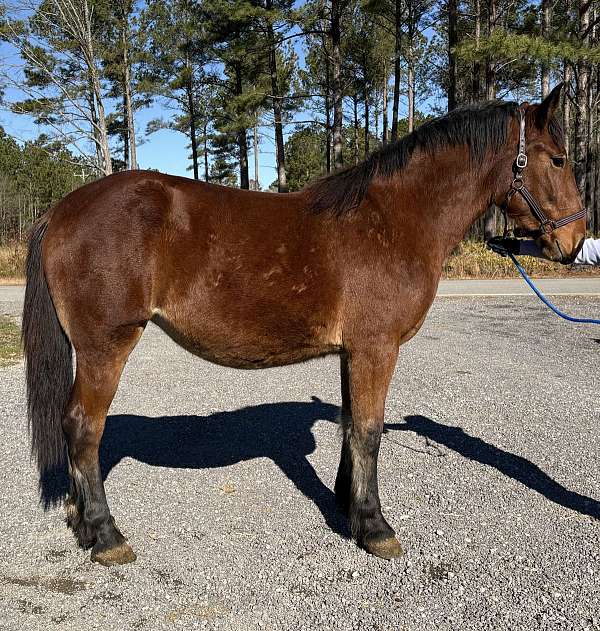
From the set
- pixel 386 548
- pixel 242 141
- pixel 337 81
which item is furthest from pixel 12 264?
pixel 386 548

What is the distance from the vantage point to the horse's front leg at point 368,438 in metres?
3.02

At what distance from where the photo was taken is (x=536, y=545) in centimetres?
309

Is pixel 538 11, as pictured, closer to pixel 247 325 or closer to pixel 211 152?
pixel 247 325

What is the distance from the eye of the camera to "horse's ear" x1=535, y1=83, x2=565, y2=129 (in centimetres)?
298

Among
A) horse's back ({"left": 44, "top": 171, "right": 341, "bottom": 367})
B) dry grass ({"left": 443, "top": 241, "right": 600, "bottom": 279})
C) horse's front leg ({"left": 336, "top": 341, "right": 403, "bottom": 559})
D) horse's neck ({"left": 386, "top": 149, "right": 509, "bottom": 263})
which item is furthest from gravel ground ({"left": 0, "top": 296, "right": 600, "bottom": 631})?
dry grass ({"left": 443, "top": 241, "right": 600, "bottom": 279})

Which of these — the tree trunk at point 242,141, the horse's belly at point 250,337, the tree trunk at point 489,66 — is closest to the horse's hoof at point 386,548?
the horse's belly at point 250,337

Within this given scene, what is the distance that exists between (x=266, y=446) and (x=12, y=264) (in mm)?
17605

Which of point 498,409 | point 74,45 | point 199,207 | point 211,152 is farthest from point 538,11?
point 211,152

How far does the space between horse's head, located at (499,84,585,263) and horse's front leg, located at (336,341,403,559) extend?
3.77 ft

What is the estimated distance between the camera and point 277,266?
2980 millimetres

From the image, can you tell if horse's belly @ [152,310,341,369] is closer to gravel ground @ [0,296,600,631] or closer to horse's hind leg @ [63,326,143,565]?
horse's hind leg @ [63,326,143,565]

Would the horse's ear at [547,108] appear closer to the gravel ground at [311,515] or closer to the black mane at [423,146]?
the black mane at [423,146]

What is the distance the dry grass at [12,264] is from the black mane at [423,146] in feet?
58.6

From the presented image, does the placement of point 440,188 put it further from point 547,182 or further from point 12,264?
point 12,264
